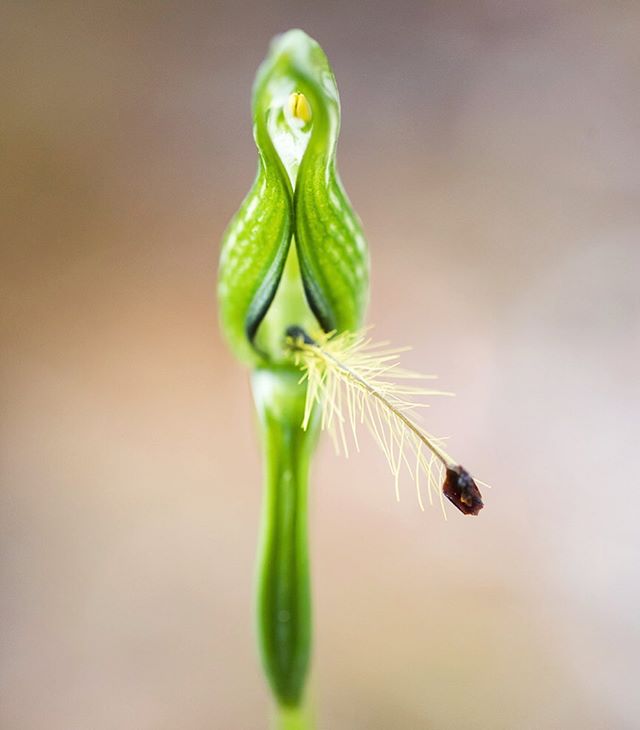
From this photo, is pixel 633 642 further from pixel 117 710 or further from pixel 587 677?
pixel 117 710

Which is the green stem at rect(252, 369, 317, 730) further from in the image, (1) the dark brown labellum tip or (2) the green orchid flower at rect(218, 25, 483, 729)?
(1) the dark brown labellum tip

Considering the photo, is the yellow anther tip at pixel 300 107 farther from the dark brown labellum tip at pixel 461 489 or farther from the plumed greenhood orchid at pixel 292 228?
the dark brown labellum tip at pixel 461 489

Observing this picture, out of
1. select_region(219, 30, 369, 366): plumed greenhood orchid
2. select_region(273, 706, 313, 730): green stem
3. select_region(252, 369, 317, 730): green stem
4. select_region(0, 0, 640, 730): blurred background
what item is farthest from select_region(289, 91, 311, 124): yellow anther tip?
select_region(0, 0, 640, 730): blurred background

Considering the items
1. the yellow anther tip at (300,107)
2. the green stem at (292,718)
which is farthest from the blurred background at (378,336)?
the yellow anther tip at (300,107)

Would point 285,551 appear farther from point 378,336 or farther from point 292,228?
point 378,336

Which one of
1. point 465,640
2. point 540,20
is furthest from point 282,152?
point 540,20

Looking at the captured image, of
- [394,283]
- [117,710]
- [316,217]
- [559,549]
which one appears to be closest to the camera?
[316,217]

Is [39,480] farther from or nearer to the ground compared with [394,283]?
nearer to the ground
